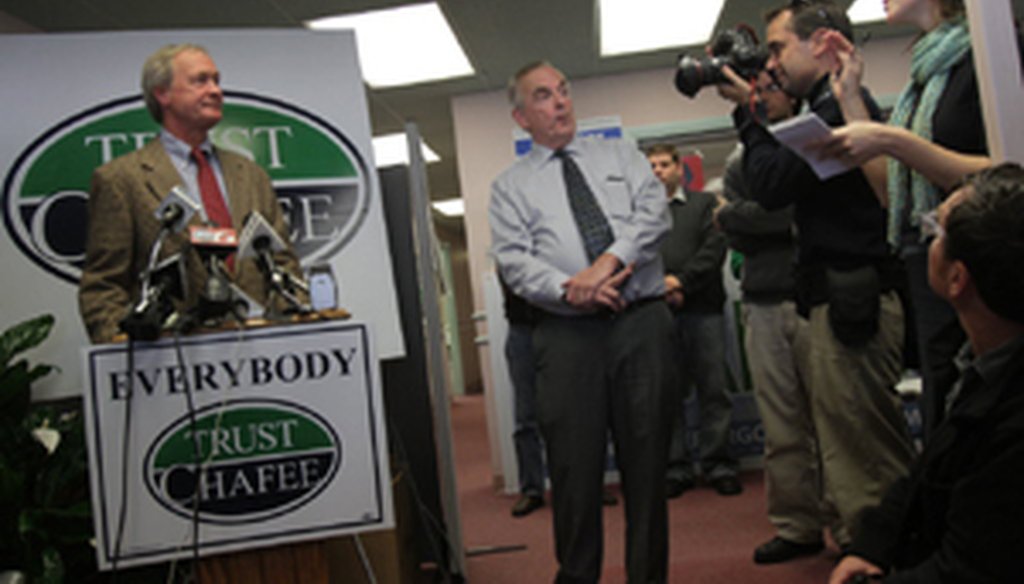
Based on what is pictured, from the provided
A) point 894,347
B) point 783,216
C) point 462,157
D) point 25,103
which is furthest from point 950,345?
point 462,157

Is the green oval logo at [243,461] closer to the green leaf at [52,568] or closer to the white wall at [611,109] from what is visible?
the green leaf at [52,568]

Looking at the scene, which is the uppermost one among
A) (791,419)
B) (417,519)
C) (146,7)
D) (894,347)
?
(146,7)

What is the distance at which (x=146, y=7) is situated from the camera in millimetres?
3572

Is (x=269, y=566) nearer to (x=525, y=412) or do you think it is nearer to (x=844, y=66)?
(x=844, y=66)

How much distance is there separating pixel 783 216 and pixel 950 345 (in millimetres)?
1471

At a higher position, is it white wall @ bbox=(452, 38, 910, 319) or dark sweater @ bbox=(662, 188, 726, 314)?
Result: white wall @ bbox=(452, 38, 910, 319)

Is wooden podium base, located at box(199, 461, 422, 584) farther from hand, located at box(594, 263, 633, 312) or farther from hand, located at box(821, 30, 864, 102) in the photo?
hand, located at box(821, 30, 864, 102)

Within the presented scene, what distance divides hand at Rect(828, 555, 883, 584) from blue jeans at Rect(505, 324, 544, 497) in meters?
2.64

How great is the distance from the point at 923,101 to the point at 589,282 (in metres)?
0.76

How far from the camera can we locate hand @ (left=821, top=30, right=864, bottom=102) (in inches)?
63.7

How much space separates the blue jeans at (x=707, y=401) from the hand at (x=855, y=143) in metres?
2.26

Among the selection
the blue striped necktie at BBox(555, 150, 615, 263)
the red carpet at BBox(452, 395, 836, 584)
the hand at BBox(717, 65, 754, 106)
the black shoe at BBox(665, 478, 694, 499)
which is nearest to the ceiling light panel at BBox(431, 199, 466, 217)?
the red carpet at BBox(452, 395, 836, 584)

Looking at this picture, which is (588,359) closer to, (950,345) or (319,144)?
(950,345)

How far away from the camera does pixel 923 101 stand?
4.79ft
